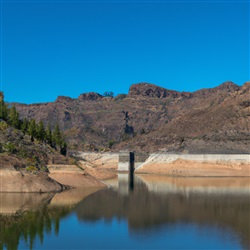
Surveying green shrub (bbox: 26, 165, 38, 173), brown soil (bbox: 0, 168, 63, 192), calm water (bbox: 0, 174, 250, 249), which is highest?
green shrub (bbox: 26, 165, 38, 173)

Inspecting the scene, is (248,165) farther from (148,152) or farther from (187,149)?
(148,152)

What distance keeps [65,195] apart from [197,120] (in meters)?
105

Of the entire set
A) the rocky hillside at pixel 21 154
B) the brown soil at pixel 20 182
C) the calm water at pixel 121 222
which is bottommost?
the calm water at pixel 121 222

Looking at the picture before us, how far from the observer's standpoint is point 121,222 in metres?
39.7

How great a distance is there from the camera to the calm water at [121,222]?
1238 inches

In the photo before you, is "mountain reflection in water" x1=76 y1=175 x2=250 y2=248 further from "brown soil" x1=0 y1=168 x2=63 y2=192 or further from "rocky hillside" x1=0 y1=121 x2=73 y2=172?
"rocky hillside" x1=0 y1=121 x2=73 y2=172

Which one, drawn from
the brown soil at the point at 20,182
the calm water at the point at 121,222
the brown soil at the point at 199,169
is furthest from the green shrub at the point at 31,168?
the brown soil at the point at 199,169

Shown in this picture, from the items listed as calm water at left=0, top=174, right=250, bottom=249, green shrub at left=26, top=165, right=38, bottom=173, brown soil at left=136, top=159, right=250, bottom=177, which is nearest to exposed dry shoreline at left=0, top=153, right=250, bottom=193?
brown soil at left=136, top=159, right=250, bottom=177

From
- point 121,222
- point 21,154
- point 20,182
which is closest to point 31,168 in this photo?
point 20,182

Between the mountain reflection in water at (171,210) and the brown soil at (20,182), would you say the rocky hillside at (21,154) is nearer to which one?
the brown soil at (20,182)

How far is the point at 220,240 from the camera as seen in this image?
32.8 m

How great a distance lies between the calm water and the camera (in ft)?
103

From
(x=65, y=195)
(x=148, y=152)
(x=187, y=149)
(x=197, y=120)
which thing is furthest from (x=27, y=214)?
(x=197, y=120)

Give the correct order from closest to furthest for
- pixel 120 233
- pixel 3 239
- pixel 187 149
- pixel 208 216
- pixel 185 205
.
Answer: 1. pixel 3 239
2. pixel 120 233
3. pixel 208 216
4. pixel 185 205
5. pixel 187 149
